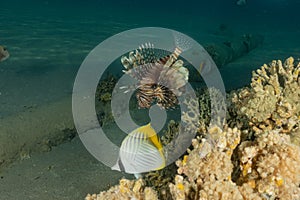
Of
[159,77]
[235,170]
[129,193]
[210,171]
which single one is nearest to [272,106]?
[235,170]

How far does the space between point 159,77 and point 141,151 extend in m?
1.08

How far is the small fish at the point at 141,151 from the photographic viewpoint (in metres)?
2.07

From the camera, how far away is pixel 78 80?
520 centimetres

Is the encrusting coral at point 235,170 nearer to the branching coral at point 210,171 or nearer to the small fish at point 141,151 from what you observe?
the branching coral at point 210,171

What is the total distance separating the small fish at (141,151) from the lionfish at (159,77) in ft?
2.92

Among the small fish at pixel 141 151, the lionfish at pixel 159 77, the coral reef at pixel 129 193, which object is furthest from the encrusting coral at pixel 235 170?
the lionfish at pixel 159 77

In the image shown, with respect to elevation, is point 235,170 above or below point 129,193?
above

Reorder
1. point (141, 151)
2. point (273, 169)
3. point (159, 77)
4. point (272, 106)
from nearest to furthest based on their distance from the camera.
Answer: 1. point (273, 169)
2. point (141, 151)
3. point (272, 106)
4. point (159, 77)

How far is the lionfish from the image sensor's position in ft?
9.61

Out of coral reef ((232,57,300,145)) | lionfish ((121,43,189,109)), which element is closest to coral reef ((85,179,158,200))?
coral reef ((232,57,300,145))

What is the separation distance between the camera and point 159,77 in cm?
292

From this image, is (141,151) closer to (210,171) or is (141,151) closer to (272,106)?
(210,171)

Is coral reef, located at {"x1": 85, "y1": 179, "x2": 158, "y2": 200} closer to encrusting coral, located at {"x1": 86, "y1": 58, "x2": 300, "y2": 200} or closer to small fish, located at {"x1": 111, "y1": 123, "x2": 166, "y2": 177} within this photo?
encrusting coral, located at {"x1": 86, "y1": 58, "x2": 300, "y2": 200}

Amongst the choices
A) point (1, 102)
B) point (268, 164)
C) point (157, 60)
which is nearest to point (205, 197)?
point (268, 164)
